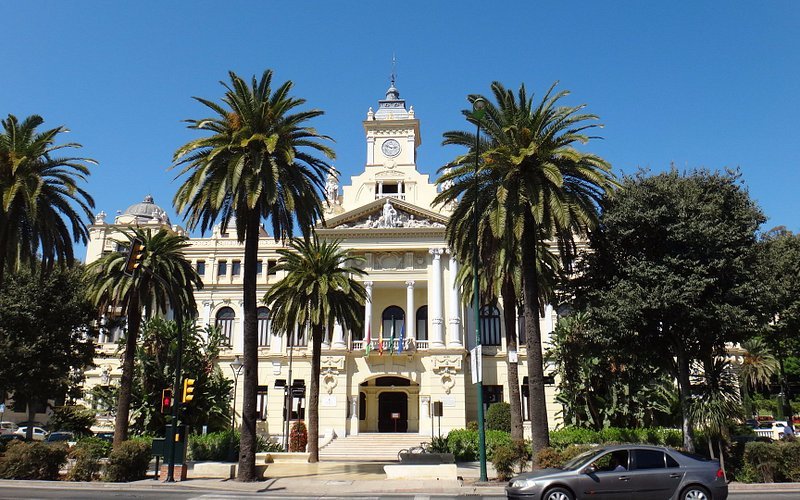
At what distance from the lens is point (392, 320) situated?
2100 inches

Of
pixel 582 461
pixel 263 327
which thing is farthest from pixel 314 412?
pixel 263 327

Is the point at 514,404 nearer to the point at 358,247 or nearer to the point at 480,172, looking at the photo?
the point at 480,172

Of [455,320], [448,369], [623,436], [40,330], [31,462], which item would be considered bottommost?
[31,462]

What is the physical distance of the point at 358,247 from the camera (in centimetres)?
4906

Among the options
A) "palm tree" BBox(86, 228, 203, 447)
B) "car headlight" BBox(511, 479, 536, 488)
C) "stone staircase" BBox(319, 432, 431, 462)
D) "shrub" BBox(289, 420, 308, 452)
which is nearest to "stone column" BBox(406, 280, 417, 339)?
"stone staircase" BBox(319, 432, 431, 462)

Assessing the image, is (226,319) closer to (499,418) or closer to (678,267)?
(499,418)

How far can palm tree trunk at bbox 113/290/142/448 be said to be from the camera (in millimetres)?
31391

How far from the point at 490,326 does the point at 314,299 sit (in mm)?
22012

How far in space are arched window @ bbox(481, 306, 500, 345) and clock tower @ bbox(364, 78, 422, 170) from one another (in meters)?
13.9

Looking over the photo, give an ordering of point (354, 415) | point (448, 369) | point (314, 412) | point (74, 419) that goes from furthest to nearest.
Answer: point (354, 415) < point (448, 369) < point (74, 419) < point (314, 412)

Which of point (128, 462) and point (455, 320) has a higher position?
point (455, 320)

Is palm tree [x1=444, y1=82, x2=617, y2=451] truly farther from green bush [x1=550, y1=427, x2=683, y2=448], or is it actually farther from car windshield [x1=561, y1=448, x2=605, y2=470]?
green bush [x1=550, y1=427, x2=683, y2=448]

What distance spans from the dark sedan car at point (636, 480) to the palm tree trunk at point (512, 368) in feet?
46.2

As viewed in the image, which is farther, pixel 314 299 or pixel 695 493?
pixel 314 299
